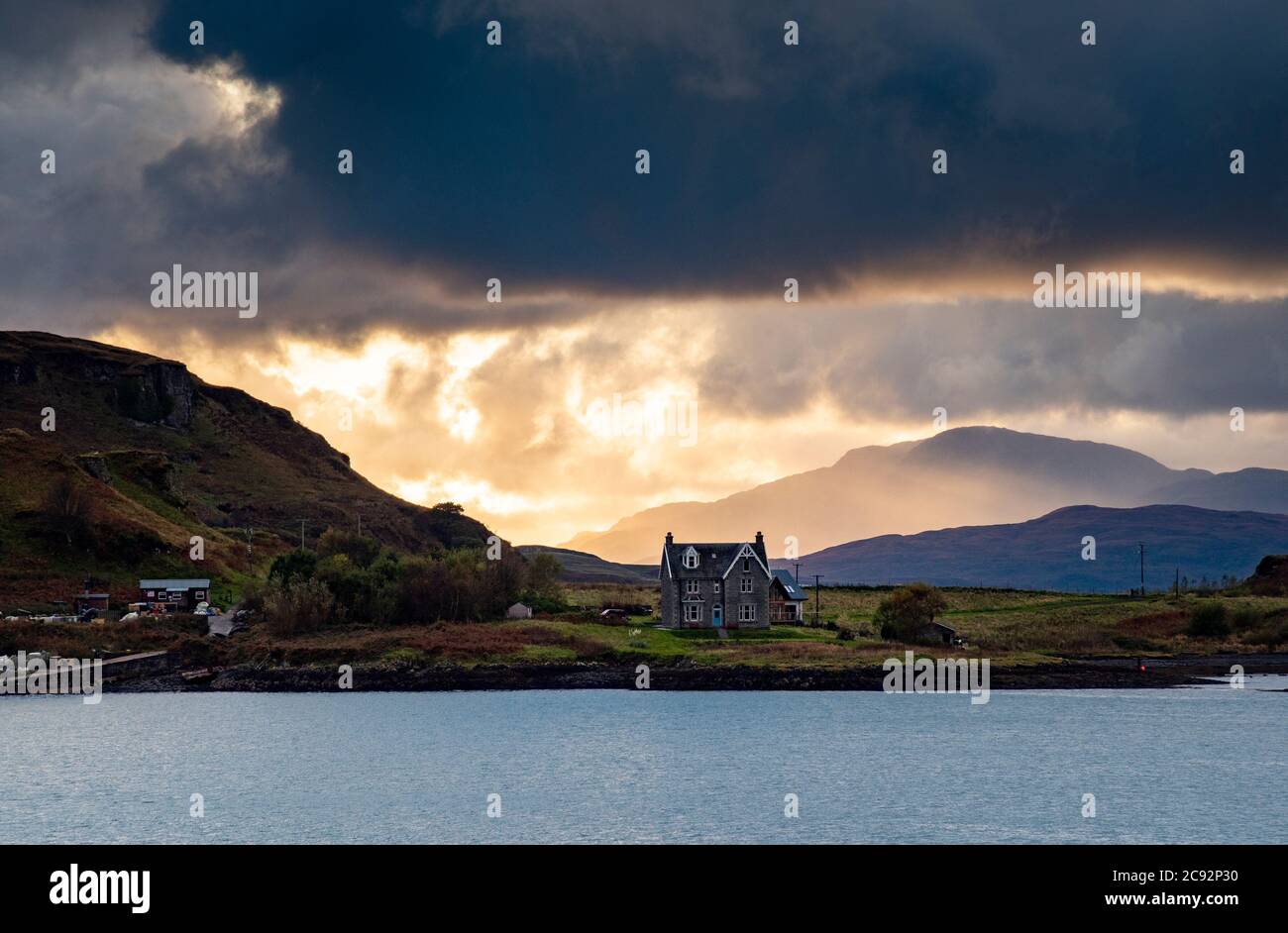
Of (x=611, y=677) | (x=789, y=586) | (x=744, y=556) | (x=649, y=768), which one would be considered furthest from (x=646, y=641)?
(x=649, y=768)

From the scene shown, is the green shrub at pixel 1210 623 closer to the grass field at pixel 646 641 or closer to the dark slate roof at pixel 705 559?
the grass field at pixel 646 641

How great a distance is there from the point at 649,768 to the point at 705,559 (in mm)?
52736

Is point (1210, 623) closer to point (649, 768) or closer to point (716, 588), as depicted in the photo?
point (716, 588)

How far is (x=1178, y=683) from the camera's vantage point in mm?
98312

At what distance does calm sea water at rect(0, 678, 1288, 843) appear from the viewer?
49.8 metres

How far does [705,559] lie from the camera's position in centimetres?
11700

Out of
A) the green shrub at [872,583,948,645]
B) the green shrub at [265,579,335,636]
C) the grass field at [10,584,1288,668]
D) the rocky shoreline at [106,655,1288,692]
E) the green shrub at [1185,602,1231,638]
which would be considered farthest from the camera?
the green shrub at [1185,602,1231,638]

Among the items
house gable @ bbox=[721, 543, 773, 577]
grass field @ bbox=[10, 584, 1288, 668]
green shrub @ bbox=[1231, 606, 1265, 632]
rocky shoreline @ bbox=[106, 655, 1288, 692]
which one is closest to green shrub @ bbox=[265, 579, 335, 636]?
grass field @ bbox=[10, 584, 1288, 668]

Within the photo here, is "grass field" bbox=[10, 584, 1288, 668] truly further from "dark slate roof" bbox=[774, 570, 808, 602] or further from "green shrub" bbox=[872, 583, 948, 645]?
"dark slate roof" bbox=[774, 570, 808, 602]

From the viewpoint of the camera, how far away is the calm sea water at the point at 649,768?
163 feet
